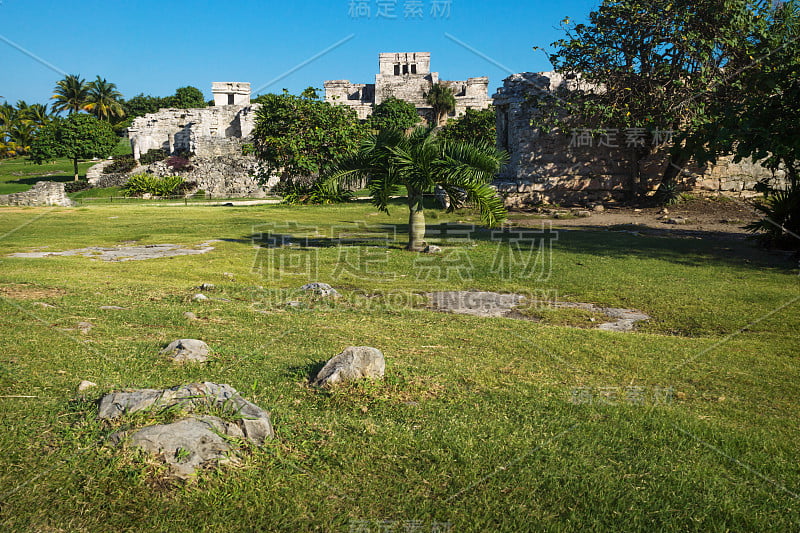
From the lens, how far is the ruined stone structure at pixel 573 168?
66.1 ft

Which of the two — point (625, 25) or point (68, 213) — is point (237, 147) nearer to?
point (68, 213)

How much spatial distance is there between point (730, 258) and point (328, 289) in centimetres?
791

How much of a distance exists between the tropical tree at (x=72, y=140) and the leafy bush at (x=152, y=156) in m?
3.43

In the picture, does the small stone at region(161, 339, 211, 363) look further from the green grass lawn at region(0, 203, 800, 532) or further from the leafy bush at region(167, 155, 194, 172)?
the leafy bush at region(167, 155, 194, 172)

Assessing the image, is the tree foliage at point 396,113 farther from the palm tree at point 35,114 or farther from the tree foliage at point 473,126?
the palm tree at point 35,114

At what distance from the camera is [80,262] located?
10.1 m

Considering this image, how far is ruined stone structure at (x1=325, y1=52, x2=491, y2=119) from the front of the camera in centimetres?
6500

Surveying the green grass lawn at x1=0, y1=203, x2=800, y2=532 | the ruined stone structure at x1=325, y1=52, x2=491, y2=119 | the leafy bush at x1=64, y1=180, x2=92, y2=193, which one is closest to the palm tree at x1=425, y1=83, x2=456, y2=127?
the ruined stone structure at x1=325, y1=52, x2=491, y2=119

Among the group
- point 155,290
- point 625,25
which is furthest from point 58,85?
point 155,290

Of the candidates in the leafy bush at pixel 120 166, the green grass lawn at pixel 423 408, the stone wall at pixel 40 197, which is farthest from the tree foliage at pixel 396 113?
the green grass lawn at pixel 423 408

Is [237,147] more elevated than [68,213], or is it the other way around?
[237,147]

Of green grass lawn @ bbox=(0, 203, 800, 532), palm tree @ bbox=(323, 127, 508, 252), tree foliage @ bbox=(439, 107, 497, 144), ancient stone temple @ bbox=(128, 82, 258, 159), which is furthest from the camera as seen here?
ancient stone temple @ bbox=(128, 82, 258, 159)

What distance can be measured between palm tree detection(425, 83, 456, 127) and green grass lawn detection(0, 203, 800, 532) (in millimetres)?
56656

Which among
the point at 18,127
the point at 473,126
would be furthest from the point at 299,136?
the point at 18,127
